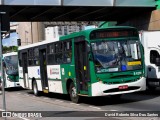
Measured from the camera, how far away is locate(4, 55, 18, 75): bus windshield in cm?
2902

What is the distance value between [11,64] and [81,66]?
14.2 meters

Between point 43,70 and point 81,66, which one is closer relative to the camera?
point 81,66

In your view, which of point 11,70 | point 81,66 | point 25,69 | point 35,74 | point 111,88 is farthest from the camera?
point 11,70

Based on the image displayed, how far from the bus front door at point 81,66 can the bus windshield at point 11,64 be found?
13.3 metres

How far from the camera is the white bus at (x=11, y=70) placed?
28703mm

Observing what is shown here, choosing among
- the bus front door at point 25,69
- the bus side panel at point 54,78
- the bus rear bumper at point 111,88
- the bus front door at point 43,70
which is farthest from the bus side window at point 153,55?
the bus front door at point 25,69

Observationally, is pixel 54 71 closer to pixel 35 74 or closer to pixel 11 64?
pixel 35 74

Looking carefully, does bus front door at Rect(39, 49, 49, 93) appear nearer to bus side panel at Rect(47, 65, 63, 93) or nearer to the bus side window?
bus side panel at Rect(47, 65, 63, 93)

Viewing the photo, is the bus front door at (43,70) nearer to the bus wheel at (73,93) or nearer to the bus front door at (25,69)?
the bus front door at (25,69)

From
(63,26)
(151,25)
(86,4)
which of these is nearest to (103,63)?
(86,4)

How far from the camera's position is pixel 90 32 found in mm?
15328

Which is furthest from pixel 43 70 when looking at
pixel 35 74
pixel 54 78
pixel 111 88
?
pixel 111 88

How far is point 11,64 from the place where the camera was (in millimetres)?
29375

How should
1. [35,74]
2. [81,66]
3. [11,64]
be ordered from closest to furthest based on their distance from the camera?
[81,66] → [35,74] → [11,64]
